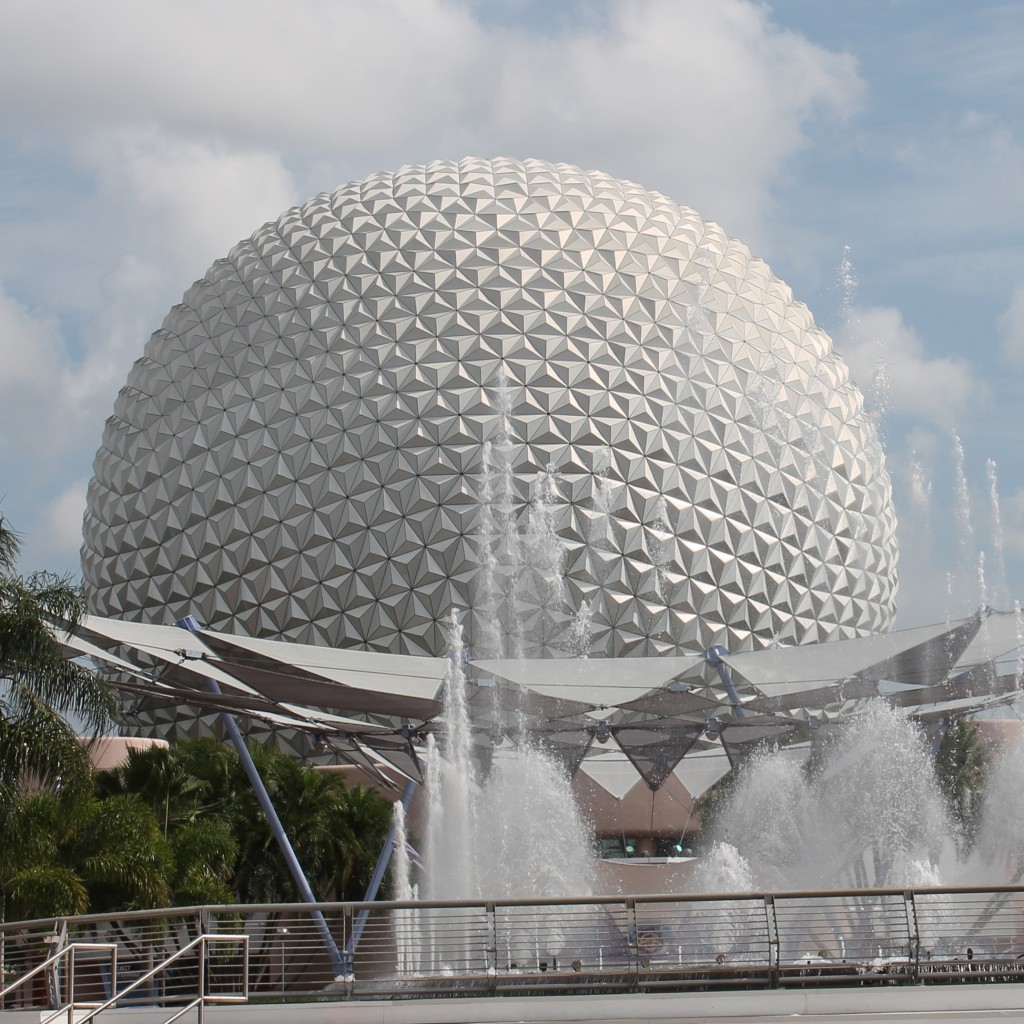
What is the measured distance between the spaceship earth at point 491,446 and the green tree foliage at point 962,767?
4.76 metres

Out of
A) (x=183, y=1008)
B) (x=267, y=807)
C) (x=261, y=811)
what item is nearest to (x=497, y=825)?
(x=267, y=807)

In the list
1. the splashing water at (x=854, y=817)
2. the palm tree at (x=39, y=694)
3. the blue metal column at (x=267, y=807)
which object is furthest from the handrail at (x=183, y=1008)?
the splashing water at (x=854, y=817)

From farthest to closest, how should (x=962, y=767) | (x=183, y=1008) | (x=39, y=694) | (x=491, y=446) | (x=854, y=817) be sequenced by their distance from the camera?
(x=491, y=446) < (x=962, y=767) < (x=854, y=817) < (x=39, y=694) < (x=183, y=1008)

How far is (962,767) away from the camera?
1192 inches

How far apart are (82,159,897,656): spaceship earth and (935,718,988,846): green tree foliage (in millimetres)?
4760

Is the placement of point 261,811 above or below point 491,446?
below

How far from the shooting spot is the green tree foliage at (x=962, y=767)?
28188mm

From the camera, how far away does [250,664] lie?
22594mm

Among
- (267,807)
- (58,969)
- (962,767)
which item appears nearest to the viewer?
(58,969)

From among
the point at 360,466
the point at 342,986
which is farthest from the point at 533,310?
the point at 342,986

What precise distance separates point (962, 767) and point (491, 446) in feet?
39.0

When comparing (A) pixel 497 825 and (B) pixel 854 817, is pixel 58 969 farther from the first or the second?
(B) pixel 854 817

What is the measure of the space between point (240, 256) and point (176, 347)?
114 inches

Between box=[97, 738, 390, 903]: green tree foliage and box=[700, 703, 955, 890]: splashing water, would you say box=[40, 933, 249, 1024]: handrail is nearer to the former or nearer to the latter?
box=[97, 738, 390, 903]: green tree foliage
